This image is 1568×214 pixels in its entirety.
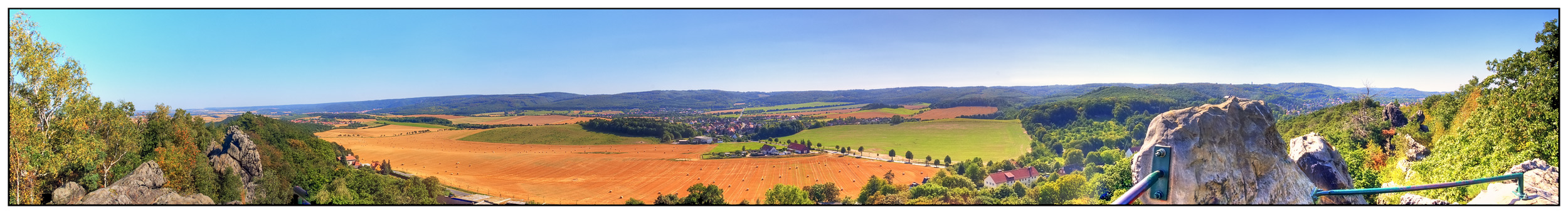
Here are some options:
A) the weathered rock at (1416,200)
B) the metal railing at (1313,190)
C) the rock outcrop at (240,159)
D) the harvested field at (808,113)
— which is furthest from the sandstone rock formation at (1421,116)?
the rock outcrop at (240,159)

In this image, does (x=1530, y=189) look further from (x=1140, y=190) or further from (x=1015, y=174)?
(x=1015, y=174)

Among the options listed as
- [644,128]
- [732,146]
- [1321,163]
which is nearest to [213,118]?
[644,128]

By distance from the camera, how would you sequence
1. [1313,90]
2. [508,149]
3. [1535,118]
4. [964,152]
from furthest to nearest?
[964,152], [1313,90], [508,149], [1535,118]

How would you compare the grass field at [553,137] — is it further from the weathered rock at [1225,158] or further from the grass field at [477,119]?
the weathered rock at [1225,158]

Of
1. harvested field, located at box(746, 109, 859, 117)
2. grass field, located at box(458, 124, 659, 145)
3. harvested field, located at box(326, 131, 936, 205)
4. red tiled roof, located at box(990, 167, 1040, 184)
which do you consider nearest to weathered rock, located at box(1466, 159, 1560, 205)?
harvested field, located at box(326, 131, 936, 205)

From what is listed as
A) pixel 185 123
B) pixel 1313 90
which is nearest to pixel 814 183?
pixel 185 123

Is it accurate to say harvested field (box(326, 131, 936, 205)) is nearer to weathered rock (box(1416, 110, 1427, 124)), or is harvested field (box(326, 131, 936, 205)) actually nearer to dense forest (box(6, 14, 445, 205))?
dense forest (box(6, 14, 445, 205))

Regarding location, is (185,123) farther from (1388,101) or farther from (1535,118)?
(1388,101)
